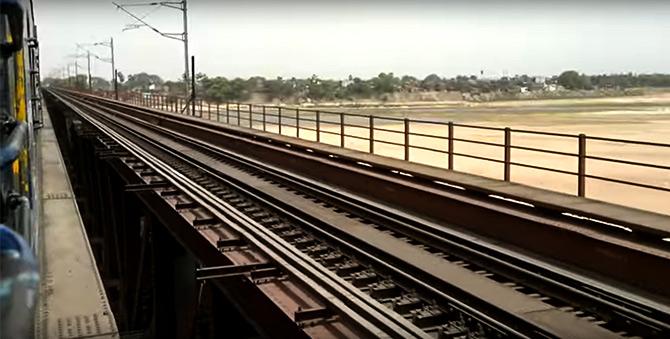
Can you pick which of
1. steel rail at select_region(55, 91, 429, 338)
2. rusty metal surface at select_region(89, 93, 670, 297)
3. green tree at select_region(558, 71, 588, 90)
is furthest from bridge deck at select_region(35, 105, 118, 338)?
green tree at select_region(558, 71, 588, 90)

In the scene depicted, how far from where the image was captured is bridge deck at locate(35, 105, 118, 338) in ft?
17.6

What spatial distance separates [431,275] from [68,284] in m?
3.21

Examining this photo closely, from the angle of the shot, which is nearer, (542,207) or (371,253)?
(371,253)

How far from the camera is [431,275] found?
7094mm

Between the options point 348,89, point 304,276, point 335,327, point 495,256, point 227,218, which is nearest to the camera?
point 335,327

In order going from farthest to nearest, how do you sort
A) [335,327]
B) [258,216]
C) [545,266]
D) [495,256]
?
[258,216] → [495,256] → [545,266] → [335,327]

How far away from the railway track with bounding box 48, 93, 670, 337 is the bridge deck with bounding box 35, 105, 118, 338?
1.49 meters

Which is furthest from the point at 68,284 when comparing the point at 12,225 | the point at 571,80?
the point at 571,80

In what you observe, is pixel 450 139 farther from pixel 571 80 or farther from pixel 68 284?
pixel 571 80

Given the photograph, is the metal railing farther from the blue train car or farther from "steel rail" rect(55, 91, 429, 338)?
the blue train car

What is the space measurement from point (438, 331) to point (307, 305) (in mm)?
1024

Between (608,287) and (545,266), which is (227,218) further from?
(608,287)

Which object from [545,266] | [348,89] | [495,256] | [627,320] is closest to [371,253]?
[495,256]

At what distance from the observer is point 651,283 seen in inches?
267
